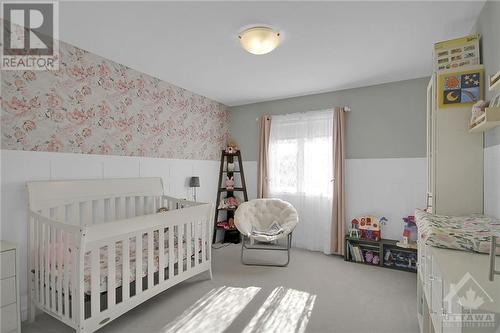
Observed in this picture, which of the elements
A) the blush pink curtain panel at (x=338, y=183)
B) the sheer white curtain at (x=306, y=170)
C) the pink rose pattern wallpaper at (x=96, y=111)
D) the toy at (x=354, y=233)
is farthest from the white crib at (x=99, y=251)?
the toy at (x=354, y=233)

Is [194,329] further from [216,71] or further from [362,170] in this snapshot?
[362,170]

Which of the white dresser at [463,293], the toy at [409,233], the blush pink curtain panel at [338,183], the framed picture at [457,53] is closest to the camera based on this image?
the white dresser at [463,293]

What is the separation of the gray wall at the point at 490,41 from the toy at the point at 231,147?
329cm

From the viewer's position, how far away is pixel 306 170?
154 inches

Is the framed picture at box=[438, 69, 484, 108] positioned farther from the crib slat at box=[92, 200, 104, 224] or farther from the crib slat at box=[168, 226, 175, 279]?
the crib slat at box=[92, 200, 104, 224]

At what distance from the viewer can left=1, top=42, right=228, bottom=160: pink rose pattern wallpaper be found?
6.95 feet

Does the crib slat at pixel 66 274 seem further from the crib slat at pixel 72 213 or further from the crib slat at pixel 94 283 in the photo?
the crib slat at pixel 72 213

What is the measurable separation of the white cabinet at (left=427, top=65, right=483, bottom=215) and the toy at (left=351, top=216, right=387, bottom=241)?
1.52m

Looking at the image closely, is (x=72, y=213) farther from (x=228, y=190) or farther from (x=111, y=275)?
(x=228, y=190)

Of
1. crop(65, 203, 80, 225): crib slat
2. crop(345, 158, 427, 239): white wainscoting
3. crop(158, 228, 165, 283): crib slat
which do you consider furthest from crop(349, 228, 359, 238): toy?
crop(65, 203, 80, 225): crib slat

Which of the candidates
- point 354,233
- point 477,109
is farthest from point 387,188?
point 477,109

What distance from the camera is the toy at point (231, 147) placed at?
443 cm

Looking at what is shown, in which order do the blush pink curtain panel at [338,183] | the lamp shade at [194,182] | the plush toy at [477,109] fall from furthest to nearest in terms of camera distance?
1. the lamp shade at [194,182]
2. the blush pink curtain panel at [338,183]
3. the plush toy at [477,109]

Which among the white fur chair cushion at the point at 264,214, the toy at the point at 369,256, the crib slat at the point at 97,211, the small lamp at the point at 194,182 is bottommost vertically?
the toy at the point at 369,256
